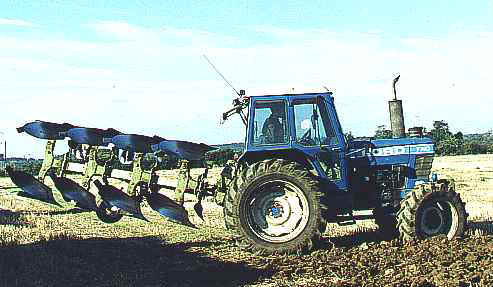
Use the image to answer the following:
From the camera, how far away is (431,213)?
10070 millimetres

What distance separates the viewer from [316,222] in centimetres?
962

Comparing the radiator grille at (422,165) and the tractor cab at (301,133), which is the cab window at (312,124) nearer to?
the tractor cab at (301,133)

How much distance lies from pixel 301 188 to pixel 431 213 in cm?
209

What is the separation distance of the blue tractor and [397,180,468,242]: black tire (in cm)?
1

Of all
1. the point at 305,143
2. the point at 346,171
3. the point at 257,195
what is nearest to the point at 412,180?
the point at 346,171

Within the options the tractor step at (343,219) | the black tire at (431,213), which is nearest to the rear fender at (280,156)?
the tractor step at (343,219)

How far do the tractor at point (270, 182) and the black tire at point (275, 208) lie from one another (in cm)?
1

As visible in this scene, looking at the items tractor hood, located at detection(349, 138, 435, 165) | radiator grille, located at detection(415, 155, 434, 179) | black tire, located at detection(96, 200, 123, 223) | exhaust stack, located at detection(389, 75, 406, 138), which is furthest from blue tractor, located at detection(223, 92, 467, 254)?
black tire, located at detection(96, 200, 123, 223)

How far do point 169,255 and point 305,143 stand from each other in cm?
264

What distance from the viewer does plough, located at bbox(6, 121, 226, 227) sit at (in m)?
10.1

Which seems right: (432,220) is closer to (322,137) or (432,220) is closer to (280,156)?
(322,137)

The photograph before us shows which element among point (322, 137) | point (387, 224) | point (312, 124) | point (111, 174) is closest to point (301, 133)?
point (312, 124)

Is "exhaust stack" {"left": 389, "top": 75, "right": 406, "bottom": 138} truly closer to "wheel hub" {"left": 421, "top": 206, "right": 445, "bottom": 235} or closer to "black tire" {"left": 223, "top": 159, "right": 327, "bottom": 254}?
"wheel hub" {"left": 421, "top": 206, "right": 445, "bottom": 235}

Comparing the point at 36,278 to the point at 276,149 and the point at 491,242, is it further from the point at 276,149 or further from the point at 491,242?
the point at 491,242
